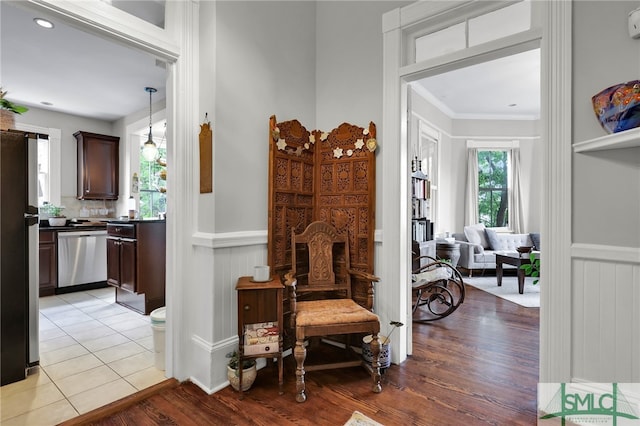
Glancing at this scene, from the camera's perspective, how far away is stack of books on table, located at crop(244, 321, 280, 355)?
6.63 ft

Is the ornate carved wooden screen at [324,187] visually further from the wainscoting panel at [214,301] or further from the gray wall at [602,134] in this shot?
the gray wall at [602,134]

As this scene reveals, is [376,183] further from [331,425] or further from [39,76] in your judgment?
[39,76]

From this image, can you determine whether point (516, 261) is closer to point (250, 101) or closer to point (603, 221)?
point (603, 221)

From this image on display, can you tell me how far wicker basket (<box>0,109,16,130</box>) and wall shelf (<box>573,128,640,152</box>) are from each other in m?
3.70

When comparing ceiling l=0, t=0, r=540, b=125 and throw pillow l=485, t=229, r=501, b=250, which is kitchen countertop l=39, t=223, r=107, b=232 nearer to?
ceiling l=0, t=0, r=540, b=125

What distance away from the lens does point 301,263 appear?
105 inches

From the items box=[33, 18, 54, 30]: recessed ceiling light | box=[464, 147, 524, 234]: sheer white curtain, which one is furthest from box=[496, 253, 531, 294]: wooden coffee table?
box=[33, 18, 54, 30]: recessed ceiling light

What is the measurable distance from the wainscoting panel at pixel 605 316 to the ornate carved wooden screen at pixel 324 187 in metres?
1.26

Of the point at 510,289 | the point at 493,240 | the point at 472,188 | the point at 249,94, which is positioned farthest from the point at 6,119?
the point at 472,188

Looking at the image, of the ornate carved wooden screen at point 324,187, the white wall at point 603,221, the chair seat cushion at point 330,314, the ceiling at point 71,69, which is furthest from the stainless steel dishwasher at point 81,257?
the white wall at point 603,221

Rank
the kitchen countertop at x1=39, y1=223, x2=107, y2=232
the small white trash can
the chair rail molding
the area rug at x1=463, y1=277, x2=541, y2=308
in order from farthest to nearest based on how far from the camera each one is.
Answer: the kitchen countertop at x1=39, y1=223, x2=107, y2=232 < the area rug at x1=463, y1=277, x2=541, y2=308 < the small white trash can < the chair rail molding

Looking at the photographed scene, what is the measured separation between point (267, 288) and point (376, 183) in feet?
3.98

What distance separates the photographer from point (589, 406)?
1.68 metres

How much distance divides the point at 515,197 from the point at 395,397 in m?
6.31
